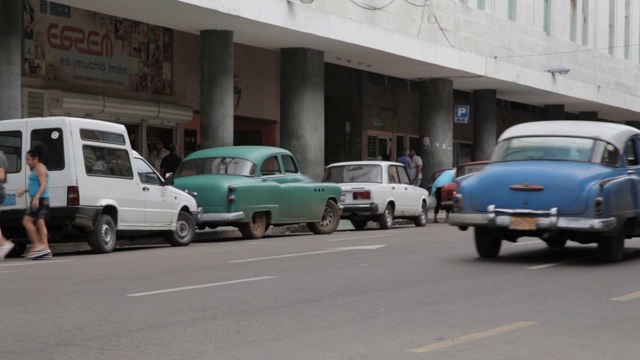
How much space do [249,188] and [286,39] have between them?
1011cm

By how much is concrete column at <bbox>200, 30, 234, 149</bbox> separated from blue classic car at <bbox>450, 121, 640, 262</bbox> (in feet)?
46.5

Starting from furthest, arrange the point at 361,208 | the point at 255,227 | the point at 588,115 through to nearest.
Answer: the point at 588,115
the point at 361,208
the point at 255,227

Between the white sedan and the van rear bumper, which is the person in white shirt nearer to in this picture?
the white sedan

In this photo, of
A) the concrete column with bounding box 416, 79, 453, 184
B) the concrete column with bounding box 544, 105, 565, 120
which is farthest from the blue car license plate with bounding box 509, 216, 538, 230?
the concrete column with bounding box 544, 105, 565, 120

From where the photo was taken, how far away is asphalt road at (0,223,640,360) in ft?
27.7

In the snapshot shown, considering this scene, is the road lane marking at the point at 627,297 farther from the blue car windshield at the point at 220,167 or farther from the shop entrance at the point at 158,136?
the shop entrance at the point at 158,136

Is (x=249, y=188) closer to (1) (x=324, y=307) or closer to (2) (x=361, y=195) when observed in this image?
(2) (x=361, y=195)

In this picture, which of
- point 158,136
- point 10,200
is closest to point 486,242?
point 10,200

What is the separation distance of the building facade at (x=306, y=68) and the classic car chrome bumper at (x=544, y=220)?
11.2 metres

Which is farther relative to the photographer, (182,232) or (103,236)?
(182,232)

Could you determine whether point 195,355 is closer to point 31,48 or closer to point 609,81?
point 31,48

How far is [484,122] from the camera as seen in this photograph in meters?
45.6

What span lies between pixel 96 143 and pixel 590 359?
1216cm

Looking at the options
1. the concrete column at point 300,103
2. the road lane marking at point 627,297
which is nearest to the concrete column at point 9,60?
the concrete column at point 300,103
